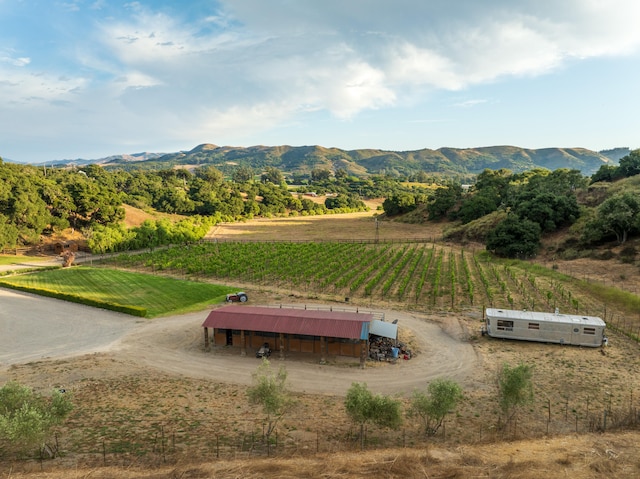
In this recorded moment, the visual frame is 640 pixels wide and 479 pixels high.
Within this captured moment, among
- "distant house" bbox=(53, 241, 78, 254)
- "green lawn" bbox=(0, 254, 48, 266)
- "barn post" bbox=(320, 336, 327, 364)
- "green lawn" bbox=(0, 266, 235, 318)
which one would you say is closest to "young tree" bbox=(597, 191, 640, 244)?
"barn post" bbox=(320, 336, 327, 364)

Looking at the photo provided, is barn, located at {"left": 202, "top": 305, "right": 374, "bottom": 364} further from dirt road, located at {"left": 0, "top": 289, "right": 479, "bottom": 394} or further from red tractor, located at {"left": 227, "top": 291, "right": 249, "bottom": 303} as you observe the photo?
red tractor, located at {"left": 227, "top": 291, "right": 249, "bottom": 303}

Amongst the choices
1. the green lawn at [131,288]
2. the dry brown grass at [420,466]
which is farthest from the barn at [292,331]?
the green lawn at [131,288]

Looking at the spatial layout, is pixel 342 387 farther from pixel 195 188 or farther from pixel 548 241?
pixel 195 188

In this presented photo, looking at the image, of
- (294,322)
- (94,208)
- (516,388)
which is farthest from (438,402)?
(94,208)

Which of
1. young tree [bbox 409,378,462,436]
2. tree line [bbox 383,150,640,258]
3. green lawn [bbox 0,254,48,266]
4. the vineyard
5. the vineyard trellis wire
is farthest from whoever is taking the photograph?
green lawn [bbox 0,254,48,266]

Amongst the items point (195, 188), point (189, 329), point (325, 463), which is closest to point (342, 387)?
point (325, 463)

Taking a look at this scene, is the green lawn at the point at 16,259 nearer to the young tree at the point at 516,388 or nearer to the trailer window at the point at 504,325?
the trailer window at the point at 504,325

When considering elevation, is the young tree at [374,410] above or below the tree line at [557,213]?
below
